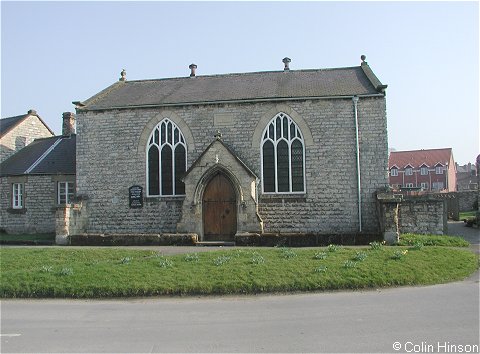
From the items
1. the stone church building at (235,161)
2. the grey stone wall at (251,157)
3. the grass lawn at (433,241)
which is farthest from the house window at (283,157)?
the grass lawn at (433,241)

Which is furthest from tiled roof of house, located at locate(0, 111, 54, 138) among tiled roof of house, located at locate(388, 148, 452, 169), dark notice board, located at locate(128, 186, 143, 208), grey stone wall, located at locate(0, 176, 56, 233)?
tiled roof of house, located at locate(388, 148, 452, 169)

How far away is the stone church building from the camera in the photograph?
20500 mm

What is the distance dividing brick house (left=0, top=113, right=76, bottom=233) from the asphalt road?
16877mm

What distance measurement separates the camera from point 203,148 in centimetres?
2202

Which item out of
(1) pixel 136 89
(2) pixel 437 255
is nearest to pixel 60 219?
(1) pixel 136 89

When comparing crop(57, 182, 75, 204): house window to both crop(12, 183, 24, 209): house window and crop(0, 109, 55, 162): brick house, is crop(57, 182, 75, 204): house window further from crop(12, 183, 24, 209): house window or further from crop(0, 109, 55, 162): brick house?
crop(0, 109, 55, 162): brick house

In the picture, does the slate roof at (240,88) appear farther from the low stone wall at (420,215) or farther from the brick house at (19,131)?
the brick house at (19,131)

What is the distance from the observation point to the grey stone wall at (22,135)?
3022cm

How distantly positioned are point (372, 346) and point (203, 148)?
640 inches

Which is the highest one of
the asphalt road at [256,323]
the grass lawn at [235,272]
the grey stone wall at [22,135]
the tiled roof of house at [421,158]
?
the tiled roof of house at [421,158]

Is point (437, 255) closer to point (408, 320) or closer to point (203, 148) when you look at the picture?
point (408, 320)

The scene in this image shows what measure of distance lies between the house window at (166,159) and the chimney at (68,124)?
38.7 feet

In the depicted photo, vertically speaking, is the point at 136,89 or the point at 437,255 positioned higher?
the point at 136,89

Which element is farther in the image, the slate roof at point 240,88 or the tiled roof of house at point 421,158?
the tiled roof of house at point 421,158
